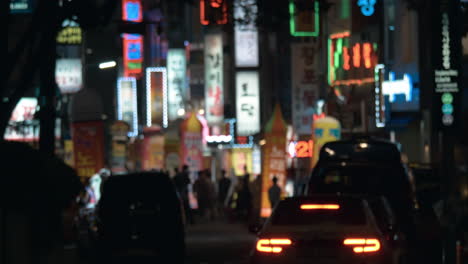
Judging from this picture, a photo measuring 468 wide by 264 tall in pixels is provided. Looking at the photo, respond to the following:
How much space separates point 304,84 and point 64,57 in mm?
13876

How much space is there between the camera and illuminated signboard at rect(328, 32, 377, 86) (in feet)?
143

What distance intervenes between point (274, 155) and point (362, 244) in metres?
22.4

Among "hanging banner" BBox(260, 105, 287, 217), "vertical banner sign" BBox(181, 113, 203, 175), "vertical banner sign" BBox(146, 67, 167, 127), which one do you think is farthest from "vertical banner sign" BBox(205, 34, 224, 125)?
"hanging banner" BBox(260, 105, 287, 217)

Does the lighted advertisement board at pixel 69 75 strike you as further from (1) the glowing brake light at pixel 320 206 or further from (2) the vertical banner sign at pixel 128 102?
(1) the glowing brake light at pixel 320 206

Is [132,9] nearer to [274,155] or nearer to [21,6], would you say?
[274,155]

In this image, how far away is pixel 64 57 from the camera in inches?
1897

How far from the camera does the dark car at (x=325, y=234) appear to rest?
1377cm

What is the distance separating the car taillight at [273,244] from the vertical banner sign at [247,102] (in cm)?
2764

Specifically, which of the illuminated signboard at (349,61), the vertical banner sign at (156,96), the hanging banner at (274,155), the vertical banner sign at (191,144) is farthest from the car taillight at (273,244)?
the vertical banner sign at (156,96)

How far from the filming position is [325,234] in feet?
A: 45.4

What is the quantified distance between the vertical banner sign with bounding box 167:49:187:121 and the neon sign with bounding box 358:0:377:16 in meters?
18.3

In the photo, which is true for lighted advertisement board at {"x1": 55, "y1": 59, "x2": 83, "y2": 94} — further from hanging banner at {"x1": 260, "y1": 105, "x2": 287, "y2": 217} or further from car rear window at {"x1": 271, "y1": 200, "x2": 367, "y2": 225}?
car rear window at {"x1": 271, "y1": 200, "x2": 367, "y2": 225}

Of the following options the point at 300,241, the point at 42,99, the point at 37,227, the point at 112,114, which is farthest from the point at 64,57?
the point at 112,114

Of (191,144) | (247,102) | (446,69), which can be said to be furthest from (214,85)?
(446,69)
